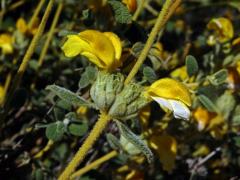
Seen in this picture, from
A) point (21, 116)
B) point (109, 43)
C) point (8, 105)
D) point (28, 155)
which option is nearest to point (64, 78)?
point (21, 116)

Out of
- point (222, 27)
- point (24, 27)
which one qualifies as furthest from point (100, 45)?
point (24, 27)

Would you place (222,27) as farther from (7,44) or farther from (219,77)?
(7,44)

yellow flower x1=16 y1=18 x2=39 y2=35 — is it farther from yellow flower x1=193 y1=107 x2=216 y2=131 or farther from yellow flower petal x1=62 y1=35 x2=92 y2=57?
yellow flower petal x1=62 y1=35 x2=92 y2=57

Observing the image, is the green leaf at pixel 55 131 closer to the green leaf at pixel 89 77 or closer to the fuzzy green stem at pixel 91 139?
the green leaf at pixel 89 77

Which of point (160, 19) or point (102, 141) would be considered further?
point (102, 141)

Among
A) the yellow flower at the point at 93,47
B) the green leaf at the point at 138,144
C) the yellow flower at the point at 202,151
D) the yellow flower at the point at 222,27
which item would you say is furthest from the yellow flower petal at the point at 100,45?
the yellow flower at the point at 202,151

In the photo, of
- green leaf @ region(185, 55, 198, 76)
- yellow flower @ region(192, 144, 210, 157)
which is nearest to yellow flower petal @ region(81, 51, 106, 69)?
green leaf @ region(185, 55, 198, 76)

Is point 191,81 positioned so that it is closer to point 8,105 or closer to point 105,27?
point 105,27
